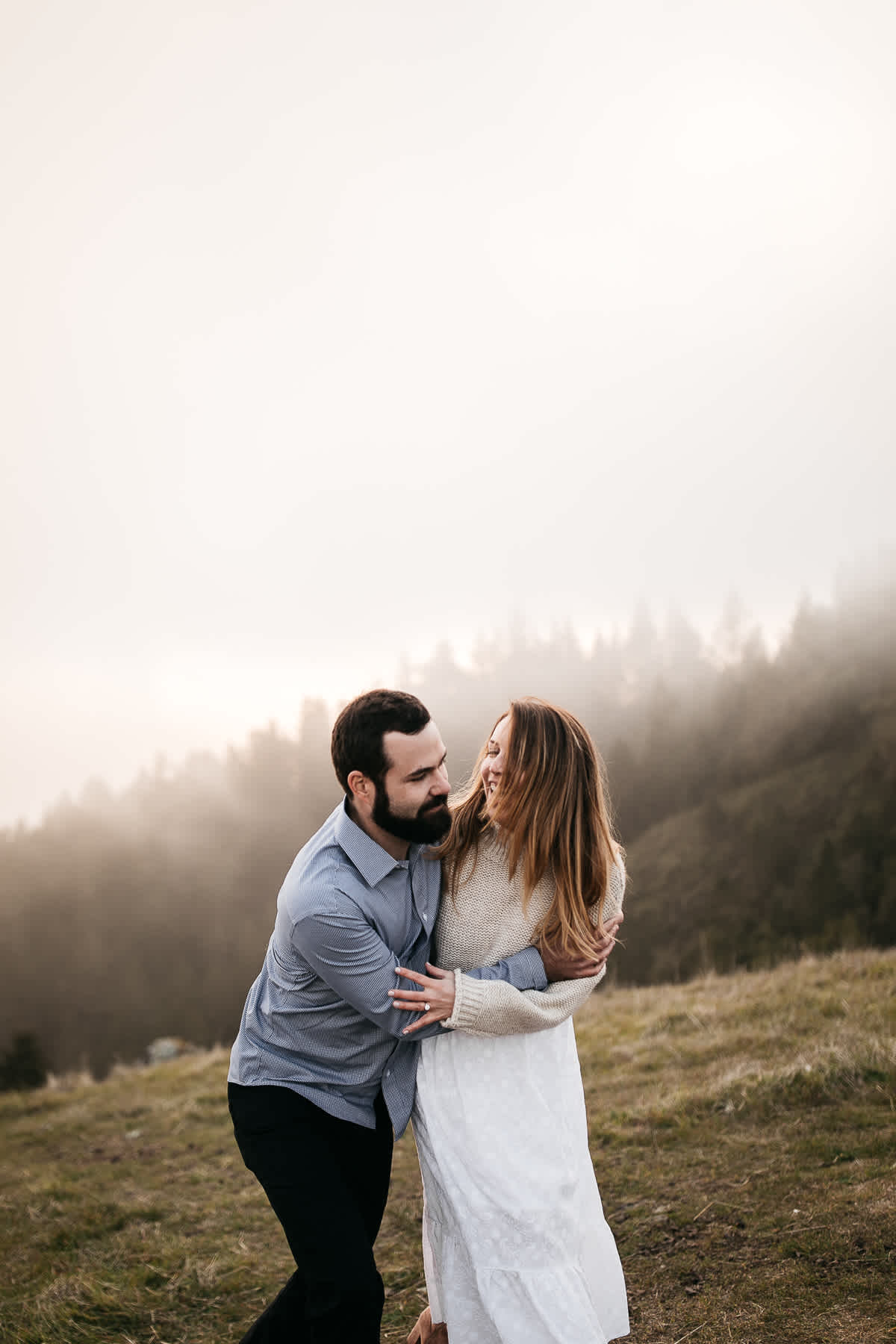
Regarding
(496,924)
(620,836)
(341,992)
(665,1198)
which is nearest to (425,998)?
(341,992)

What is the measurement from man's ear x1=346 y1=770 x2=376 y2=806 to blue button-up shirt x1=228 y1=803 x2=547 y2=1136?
8cm

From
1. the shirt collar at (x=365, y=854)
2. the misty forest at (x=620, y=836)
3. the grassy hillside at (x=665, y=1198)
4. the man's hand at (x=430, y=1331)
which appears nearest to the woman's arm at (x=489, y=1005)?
the shirt collar at (x=365, y=854)

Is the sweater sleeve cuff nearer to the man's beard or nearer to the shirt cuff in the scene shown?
the shirt cuff

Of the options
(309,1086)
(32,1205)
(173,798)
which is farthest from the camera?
(173,798)

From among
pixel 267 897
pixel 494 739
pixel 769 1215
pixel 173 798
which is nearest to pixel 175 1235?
pixel 769 1215

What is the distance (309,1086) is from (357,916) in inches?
23.8

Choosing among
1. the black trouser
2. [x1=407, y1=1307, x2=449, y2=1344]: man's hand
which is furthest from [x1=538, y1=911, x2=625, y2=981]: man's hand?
[x1=407, y1=1307, x2=449, y2=1344]: man's hand

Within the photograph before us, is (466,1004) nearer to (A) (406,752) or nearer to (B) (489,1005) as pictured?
(B) (489,1005)

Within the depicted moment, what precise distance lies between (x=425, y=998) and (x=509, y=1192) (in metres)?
0.59

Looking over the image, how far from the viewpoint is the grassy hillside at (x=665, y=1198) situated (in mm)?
3297

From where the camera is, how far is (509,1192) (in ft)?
8.24

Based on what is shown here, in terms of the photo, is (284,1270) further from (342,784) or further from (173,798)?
(173,798)

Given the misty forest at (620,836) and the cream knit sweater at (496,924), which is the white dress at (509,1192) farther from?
the misty forest at (620,836)

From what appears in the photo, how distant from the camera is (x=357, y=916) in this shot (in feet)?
8.16
